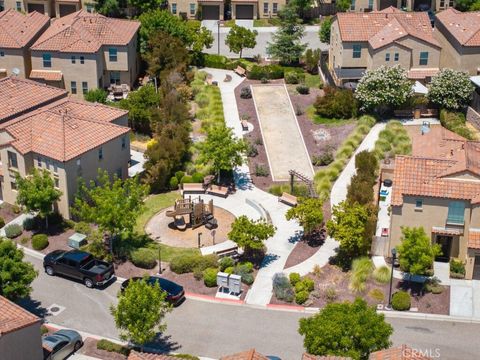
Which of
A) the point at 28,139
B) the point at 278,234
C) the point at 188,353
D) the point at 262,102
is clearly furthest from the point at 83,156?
the point at 262,102

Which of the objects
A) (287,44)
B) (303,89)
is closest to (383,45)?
(303,89)

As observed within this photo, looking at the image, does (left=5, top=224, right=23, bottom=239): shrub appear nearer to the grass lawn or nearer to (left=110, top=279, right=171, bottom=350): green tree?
the grass lawn

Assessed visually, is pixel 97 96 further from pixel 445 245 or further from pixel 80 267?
pixel 445 245

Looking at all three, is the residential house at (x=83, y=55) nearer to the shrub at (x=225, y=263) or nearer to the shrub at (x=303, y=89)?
the shrub at (x=303, y=89)

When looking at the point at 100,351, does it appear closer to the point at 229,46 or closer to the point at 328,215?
the point at 328,215

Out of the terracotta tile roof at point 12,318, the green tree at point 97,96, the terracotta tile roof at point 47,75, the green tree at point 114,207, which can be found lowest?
the terracotta tile roof at point 12,318

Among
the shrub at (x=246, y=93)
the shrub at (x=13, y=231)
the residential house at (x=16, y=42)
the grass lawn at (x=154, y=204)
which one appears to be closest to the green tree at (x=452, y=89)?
the shrub at (x=246, y=93)
